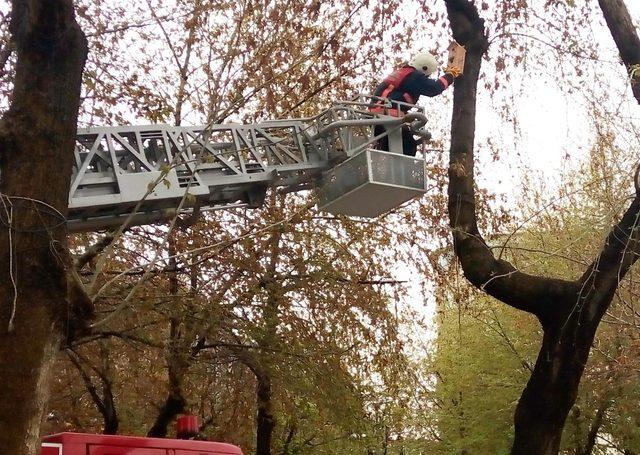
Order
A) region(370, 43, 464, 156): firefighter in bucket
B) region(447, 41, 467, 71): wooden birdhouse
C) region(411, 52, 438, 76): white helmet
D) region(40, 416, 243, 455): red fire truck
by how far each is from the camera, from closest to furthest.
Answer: region(40, 416, 243, 455): red fire truck, region(370, 43, 464, 156): firefighter in bucket, region(411, 52, 438, 76): white helmet, region(447, 41, 467, 71): wooden birdhouse

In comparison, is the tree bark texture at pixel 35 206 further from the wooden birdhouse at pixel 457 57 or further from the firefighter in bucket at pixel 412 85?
the wooden birdhouse at pixel 457 57

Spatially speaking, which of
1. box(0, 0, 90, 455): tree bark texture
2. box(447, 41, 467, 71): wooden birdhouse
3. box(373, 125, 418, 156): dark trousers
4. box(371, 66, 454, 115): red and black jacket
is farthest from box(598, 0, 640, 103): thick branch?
box(0, 0, 90, 455): tree bark texture

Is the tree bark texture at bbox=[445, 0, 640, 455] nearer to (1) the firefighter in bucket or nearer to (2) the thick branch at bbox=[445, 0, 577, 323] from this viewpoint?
(2) the thick branch at bbox=[445, 0, 577, 323]

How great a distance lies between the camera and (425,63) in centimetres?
878

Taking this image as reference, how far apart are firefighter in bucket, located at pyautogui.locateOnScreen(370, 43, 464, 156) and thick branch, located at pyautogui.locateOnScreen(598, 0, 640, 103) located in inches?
73.7

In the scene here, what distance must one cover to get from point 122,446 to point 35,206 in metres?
2.64

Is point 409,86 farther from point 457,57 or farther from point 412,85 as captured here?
point 457,57

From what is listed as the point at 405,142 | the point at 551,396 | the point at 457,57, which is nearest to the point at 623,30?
the point at 457,57

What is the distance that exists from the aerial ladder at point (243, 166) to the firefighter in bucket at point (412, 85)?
0.37 feet

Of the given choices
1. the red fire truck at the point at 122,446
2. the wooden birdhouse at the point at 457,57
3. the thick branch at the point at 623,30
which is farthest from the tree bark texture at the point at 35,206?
the thick branch at the point at 623,30

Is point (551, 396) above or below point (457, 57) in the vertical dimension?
below

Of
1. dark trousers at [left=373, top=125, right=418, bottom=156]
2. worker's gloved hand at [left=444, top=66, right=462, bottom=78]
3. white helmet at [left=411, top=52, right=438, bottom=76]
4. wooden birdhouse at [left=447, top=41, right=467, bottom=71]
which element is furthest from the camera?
wooden birdhouse at [left=447, top=41, right=467, bottom=71]

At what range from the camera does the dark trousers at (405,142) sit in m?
8.45

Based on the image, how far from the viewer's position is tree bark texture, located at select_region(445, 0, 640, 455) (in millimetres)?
8477
